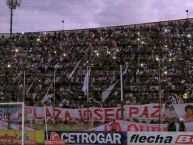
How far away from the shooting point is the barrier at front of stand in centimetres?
2492

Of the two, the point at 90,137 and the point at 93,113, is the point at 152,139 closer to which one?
the point at 90,137

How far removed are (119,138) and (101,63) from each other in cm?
1919

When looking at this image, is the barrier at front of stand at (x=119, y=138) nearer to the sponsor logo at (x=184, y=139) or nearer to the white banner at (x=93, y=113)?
the sponsor logo at (x=184, y=139)

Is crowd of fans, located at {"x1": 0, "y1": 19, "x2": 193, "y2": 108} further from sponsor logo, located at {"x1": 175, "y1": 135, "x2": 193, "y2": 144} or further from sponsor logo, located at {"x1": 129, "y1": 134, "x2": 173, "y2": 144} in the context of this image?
sponsor logo, located at {"x1": 175, "y1": 135, "x2": 193, "y2": 144}

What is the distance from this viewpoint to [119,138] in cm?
2547

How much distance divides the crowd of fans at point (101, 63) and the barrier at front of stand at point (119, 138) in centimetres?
295

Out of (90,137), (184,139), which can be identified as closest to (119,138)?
(90,137)

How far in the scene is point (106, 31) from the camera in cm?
5309

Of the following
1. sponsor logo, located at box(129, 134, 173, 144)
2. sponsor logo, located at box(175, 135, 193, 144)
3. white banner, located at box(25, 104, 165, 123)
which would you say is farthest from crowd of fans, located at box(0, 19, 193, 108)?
sponsor logo, located at box(175, 135, 193, 144)

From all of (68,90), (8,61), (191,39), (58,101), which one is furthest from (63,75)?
(191,39)

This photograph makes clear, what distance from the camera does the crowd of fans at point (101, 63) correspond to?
34.5m

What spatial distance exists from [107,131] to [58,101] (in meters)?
10.3

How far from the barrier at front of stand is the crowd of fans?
116 inches

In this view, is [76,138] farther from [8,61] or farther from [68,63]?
[8,61]
